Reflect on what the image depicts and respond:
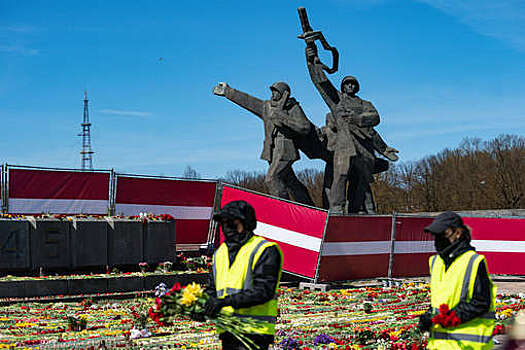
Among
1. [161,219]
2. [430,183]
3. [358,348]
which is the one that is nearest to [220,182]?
[161,219]

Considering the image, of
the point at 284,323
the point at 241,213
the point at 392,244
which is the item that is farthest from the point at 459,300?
the point at 392,244

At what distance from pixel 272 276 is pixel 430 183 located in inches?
2010

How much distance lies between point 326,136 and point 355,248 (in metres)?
6.20

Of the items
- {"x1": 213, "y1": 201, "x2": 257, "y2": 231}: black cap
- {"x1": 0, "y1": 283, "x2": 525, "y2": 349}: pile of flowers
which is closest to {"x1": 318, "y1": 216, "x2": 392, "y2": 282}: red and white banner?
{"x1": 0, "y1": 283, "x2": 525, "y2": 349}: pile of flowers

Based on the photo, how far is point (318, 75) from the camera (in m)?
21.5

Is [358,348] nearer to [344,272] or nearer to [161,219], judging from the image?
[344,272]

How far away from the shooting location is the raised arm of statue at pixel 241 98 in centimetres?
2177

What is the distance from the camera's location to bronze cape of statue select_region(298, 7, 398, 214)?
2147 cm

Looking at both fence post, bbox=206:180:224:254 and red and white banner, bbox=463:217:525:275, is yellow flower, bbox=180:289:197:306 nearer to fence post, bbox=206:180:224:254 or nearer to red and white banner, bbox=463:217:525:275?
fence post, bbox=206:180:224:254

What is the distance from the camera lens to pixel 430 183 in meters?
54.4

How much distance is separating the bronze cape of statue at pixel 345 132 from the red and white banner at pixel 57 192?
284 inches

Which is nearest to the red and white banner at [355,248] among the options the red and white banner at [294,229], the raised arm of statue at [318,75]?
the red and white banner at [294,229]

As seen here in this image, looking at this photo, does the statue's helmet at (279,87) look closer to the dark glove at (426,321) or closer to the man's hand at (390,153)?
the man's hand at (390,153)

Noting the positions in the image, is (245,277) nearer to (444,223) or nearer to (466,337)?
(444,223)
